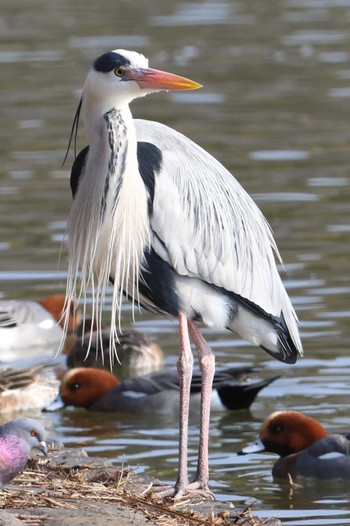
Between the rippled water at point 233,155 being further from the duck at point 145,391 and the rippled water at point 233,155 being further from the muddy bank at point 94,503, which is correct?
the muddy bank at point 94,503

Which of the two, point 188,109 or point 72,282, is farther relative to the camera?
point 188,109

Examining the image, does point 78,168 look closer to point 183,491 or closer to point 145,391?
point 183,491

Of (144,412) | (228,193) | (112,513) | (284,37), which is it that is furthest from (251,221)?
(284,37)

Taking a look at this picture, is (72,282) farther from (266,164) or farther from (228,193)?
(266,164)

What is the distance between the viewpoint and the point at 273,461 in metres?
8.91

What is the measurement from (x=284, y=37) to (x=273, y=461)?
47.2 feet

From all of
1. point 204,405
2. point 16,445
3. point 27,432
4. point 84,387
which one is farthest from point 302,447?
point 16,445

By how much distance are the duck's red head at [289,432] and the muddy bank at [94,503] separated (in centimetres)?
147

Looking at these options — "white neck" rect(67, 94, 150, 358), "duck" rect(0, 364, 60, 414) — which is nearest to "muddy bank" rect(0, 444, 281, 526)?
"white neck" rect(67, 94, 150, 358)

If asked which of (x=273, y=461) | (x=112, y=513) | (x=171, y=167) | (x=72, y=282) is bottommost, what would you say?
(x=273, y=461)

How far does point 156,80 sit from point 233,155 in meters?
8.52

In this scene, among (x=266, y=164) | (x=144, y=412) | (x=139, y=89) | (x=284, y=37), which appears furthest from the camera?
Result: (x=284, y=37)

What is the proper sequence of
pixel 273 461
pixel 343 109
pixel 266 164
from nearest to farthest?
pixel 273 461 < pixel 266 164 < pixel 343 109

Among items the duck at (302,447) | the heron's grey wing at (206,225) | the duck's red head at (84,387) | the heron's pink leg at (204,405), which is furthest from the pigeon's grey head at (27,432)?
the duck's red head at (84,387)
